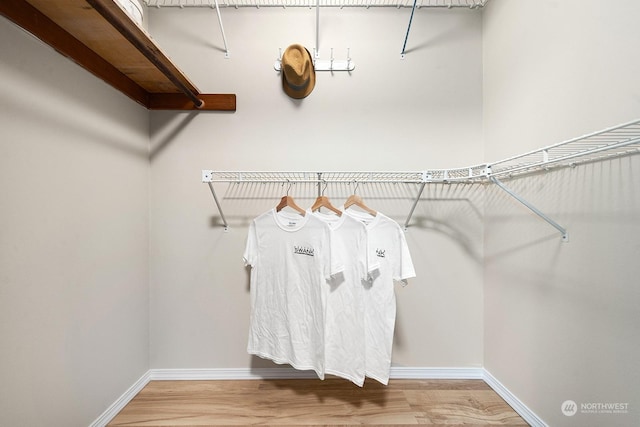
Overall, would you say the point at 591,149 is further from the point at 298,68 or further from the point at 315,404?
the point at 315,404

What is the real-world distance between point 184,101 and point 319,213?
113 cm

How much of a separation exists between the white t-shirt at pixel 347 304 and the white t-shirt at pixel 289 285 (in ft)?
0.19

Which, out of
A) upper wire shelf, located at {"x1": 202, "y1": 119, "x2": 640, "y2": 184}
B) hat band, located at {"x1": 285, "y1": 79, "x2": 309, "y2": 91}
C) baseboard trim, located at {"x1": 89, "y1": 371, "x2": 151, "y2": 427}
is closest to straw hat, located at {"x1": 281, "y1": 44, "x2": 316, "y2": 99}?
Answer: hat band, located at {"x1": 285, "y1": 79, "x2": 309, "y2": 91}

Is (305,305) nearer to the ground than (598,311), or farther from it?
nearer to the ground

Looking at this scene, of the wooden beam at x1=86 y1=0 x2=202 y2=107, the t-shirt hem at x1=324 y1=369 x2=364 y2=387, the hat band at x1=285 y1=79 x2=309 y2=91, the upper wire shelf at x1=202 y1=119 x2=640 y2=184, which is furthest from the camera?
the hat band at x1=285 y1=79 x2=309 y2=91

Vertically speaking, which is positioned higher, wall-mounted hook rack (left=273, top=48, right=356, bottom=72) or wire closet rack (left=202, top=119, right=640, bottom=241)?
wall-mounted hook rack (left=273, top=48, right=356, bottom=72)

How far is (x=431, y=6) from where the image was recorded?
5.47 ft

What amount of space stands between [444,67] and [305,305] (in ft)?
5.65

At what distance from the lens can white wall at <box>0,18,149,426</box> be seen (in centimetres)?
90

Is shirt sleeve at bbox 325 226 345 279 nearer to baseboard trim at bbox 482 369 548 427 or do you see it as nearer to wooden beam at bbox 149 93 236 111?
wooden beam at bbox 149 93 236 111

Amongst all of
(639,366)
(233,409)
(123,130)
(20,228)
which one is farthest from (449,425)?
(123,130)

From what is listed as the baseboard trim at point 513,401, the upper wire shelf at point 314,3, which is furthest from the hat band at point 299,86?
the baseboard trim at point 513,401

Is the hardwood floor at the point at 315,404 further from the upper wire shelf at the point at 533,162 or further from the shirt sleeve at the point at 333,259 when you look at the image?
the upper wire shelf at the point at 533,162

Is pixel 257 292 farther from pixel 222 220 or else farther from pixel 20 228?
pixel 20 228
